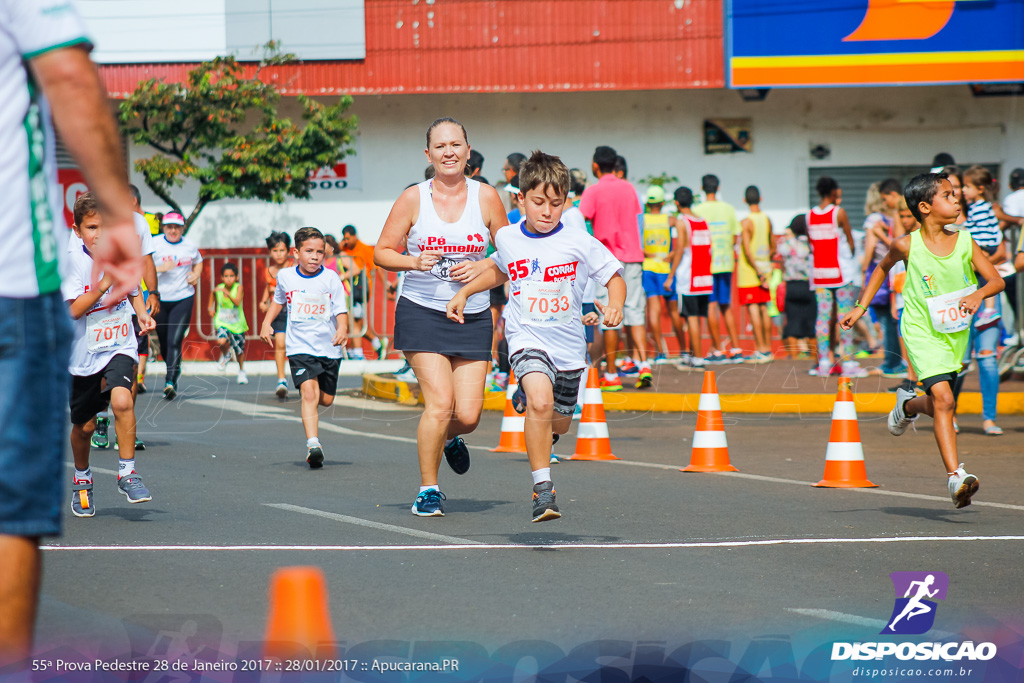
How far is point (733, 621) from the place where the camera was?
4.74m

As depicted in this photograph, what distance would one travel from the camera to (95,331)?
24.1 feet

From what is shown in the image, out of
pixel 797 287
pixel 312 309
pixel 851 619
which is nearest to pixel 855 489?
pixel 851 619

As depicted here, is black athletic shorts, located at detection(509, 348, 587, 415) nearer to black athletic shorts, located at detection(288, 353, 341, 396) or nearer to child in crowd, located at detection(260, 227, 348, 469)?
child in crowd, located at detection(260, 227, 348, 469)

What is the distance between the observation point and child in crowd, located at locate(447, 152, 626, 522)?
22.3 feet

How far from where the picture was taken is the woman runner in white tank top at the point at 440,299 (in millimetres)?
7105

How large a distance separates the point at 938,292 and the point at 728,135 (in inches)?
682

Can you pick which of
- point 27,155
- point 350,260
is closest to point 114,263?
point 27,155

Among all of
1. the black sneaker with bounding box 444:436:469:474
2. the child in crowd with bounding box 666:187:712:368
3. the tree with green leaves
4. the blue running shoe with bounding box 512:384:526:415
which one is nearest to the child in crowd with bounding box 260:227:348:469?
the black sneaker with bounding box 444:436:469:474

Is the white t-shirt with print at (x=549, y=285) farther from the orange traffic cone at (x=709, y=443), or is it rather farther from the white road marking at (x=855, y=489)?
the orange traffic cone at (x=709, y=443)

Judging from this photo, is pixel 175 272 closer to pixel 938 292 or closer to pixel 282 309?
pixel 282 309

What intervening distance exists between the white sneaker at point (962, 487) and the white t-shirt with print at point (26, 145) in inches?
201

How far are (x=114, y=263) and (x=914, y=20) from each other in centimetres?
2149

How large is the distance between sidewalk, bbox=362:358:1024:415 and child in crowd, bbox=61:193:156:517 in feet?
21.5

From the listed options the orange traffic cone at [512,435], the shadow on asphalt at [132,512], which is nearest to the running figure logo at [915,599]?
the shadow on asphalt at [132,512]
